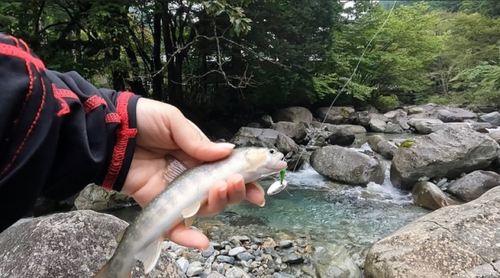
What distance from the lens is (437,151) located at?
29.6 feet

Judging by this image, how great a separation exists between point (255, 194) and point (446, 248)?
3059 mm

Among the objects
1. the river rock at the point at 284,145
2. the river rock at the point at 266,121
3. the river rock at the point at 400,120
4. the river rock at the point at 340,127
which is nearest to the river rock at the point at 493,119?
the river rock at the point at 400,120

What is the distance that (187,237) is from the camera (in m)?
1.80

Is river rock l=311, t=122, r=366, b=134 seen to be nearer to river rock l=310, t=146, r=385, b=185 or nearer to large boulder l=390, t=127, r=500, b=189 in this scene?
river rock l=310, t=146, r=385, b=185

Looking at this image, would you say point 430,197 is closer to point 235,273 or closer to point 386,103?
point 235,273

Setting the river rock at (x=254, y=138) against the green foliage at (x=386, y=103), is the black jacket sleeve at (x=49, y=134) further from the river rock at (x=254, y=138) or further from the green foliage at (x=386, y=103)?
the green foliage at (x=386, y=103)

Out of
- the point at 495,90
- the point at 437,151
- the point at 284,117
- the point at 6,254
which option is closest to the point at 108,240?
the point at 6,254

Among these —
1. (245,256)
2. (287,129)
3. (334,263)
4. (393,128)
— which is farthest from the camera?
(393,128)

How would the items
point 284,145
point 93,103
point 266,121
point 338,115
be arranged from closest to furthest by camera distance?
point 93,103, point 284,145, point 266,121, point 338,115

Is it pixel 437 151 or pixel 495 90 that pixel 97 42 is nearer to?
pixel 437 151

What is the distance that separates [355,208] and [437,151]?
2775 millimetres

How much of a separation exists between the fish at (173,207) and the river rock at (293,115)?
52.4ft

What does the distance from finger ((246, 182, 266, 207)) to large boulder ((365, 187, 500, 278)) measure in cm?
269

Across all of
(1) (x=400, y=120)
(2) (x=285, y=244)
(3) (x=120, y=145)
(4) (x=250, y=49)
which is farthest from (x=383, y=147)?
(3) (x=120, y=145)
